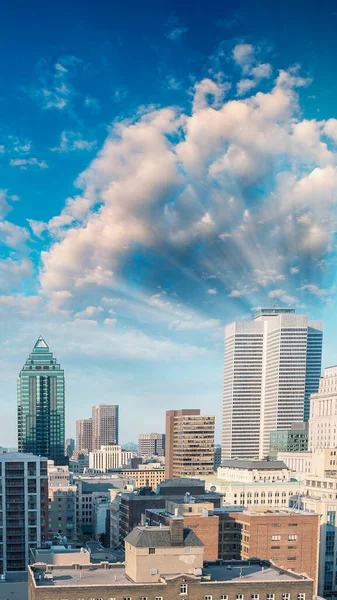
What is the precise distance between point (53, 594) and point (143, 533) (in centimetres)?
1358

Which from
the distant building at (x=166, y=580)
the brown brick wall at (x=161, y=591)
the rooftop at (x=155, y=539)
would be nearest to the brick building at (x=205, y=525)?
the distant building at (x=166, y=580)

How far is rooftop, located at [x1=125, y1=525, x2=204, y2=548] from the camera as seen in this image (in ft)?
267

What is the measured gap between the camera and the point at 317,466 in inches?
6580

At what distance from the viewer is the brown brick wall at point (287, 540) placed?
395ft

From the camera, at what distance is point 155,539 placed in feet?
270

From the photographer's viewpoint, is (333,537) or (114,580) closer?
(114,580)

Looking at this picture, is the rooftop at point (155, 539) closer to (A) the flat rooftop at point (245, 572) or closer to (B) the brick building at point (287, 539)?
(A) the flat rooftop at point (245, 572)

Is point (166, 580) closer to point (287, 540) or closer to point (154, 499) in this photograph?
point (287, 540)

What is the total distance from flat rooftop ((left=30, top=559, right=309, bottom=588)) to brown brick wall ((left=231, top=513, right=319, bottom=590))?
91.4ft

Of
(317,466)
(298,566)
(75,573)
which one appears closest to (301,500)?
(317,466)

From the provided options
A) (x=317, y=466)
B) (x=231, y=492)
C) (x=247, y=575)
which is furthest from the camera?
(x=231, y=492)

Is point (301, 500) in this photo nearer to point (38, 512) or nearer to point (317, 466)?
point (317, 466)

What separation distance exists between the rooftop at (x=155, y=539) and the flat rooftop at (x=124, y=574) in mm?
4093

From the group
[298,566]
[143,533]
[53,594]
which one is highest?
[143,533]
